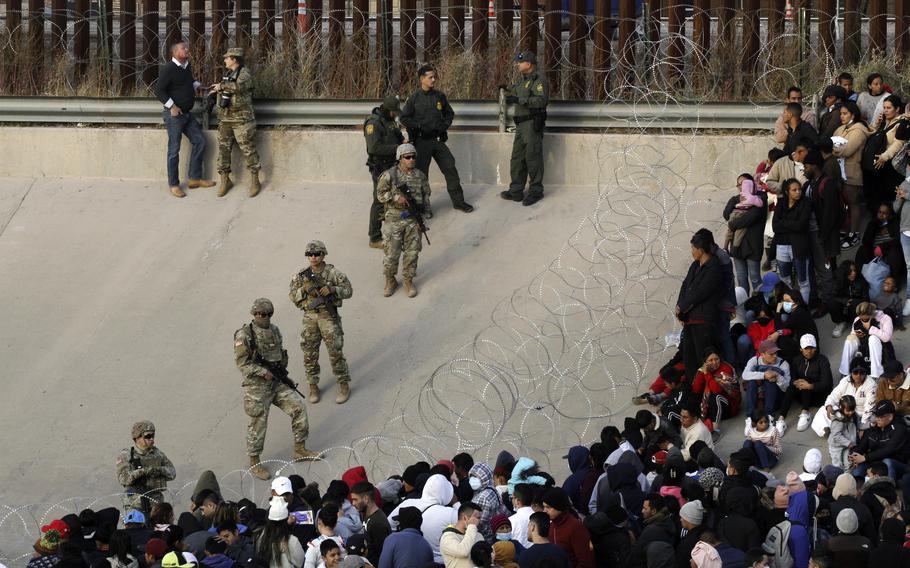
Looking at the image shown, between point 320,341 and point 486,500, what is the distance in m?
3.85

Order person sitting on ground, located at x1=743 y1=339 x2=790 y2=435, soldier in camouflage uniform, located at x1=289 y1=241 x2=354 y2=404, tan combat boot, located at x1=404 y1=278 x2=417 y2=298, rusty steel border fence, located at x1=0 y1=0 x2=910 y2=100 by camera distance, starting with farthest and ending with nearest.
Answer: rusty steel border fence, located at x1=0 y1=0 x2=910 y2=100 → tan combat boot, located at x1=404 y1=278 x2=417 y2=298 → soldier in camouflage uniform, located at x1=289 y1=241 x2=354 y2=404 → person sitting on ground, located at x1=743 y1=339 x2=790 y2=435

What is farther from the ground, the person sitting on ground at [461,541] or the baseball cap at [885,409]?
the baseball cap at [885,409]

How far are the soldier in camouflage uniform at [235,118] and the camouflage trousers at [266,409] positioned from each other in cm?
407

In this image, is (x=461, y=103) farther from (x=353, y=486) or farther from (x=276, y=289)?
(x=353, y=486)

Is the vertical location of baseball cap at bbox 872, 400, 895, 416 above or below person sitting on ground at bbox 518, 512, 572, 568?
above

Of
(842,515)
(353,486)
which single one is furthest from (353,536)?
(842,515)

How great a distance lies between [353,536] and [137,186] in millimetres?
8122

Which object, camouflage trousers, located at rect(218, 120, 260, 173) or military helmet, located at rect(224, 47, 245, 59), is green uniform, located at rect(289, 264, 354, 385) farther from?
military helmet, located at rect(224, 47, 245, 59)


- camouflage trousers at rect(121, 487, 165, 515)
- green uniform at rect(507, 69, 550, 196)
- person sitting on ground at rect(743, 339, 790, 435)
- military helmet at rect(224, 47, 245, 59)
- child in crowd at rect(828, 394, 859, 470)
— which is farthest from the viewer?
military helmet at rect(224, 47, 245, 59)

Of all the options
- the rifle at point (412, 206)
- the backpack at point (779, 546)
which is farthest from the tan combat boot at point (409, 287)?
the backpack at point (779, 546)

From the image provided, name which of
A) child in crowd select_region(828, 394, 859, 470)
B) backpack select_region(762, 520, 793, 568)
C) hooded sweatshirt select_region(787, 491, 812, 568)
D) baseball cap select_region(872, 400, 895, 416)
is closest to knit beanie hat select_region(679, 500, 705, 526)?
backpack select_region(762, 520, 793, 568)

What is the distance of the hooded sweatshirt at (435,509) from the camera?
10883 millimetres

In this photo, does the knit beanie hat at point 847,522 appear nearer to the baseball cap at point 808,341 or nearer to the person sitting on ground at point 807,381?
the person sitting on ground at point 807,381

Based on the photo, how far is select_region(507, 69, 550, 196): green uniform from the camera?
1678 centimetres
